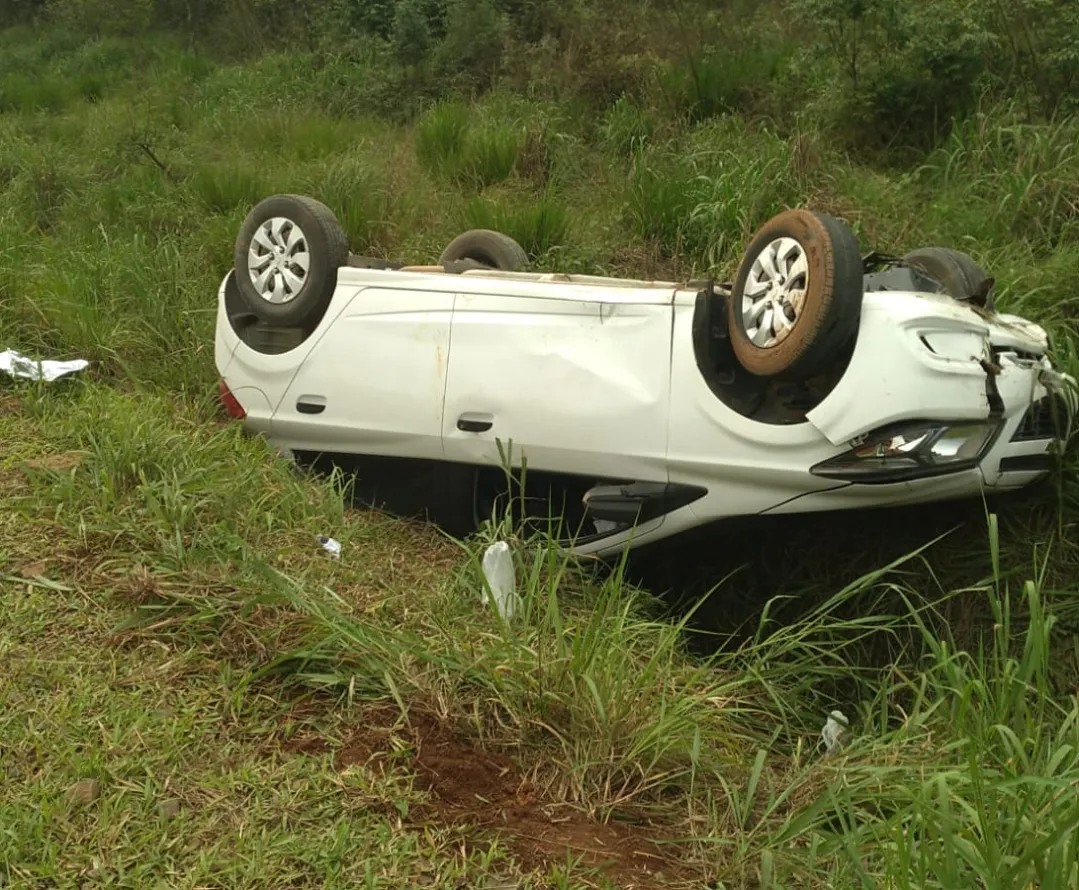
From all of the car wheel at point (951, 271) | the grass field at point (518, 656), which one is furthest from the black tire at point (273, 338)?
the car wheel at point (951, 271)

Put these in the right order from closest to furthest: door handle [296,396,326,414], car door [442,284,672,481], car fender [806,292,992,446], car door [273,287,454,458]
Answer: car fender [806,292,992,446] < car door [442,284,672,481] < car door [273,287,454,458] < door handle [296,396,326,414]

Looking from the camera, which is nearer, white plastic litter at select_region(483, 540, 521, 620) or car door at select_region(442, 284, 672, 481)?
white plastic litter at select_region(483, 540, 521, 620)

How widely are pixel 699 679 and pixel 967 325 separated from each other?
148 cm

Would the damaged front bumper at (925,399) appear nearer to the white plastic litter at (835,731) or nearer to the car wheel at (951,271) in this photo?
the car wheel at (951,271)

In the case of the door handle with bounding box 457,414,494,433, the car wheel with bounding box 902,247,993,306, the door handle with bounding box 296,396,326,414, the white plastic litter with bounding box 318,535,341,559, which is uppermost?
the car wheel with bounding box 902,247,993,306

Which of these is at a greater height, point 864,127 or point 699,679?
point 864,127

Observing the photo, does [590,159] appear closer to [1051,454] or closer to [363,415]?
[363,415]

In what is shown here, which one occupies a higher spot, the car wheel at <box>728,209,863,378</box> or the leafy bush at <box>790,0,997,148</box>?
the leafy bush at <box>790,0,997,148</box>

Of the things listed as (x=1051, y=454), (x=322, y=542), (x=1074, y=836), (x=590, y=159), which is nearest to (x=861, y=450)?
(x=1051, y=454)

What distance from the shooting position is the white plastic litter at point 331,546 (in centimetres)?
361

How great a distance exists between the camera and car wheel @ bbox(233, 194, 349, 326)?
433cm

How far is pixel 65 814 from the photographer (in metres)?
2.18

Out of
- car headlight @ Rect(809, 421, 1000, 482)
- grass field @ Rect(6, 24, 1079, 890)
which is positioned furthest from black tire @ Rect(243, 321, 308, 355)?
car headlight @ Rect(809, 421, 1000, 482)

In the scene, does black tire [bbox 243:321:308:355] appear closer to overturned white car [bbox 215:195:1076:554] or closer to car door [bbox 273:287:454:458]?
overturned white car [bbox 215:195:1076:554]
